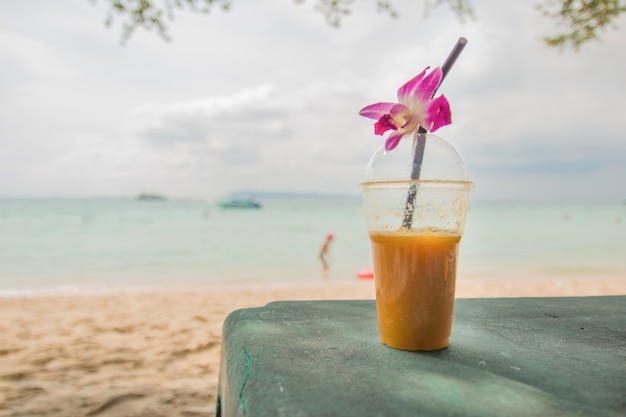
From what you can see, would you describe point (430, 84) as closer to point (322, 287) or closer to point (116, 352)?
point (116, 352)

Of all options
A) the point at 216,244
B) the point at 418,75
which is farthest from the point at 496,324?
the point at 216,244

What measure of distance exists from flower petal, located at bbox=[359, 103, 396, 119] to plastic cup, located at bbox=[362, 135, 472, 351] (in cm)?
7

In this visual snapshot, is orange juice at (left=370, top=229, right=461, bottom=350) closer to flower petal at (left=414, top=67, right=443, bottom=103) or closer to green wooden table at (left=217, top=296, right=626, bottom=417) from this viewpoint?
green wooden table at (left=217, top=296, right=626, bottom=417)

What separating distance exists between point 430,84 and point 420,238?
302 millimetres

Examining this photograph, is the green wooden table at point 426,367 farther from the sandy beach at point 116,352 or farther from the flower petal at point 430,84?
the sandy beach at point 116,352

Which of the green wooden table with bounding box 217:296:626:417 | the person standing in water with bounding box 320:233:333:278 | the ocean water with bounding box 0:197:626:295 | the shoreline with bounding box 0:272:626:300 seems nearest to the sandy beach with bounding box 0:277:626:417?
the shoreline with bounding box 0:272:626:300

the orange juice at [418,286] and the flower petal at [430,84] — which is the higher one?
the flower petal at [430,84]

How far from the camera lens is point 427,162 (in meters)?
0.93

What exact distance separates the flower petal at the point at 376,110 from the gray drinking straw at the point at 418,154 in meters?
0.08

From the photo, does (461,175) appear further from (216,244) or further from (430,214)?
(216,244)

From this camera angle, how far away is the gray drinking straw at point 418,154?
93 centimetres

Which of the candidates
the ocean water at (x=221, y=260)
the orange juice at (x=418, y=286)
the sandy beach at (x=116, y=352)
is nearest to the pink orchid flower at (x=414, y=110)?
the orange juice at (x=418, y=286)

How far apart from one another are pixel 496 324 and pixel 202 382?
6.72ft

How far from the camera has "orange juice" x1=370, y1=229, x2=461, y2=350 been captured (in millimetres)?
938
